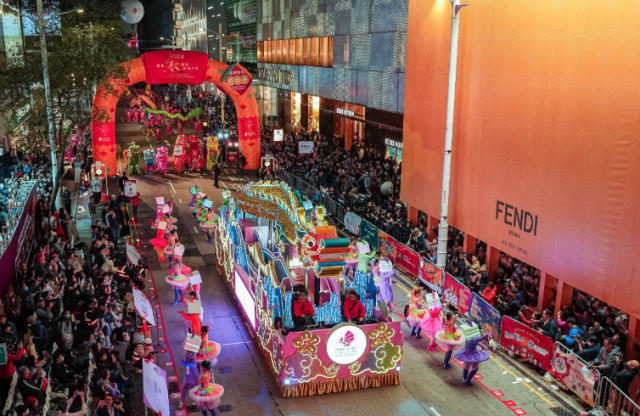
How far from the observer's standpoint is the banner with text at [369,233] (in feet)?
78.9

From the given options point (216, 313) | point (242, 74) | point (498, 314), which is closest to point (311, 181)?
point (242, 74)

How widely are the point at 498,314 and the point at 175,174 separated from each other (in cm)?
2655

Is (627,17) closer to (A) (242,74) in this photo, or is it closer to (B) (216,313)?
(B) (216,313)

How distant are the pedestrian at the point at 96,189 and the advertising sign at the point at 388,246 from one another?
13534 millimetres

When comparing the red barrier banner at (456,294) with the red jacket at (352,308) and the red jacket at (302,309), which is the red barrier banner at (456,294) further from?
the red jacket at (302,309)

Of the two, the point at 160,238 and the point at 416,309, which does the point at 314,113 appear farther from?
the point at 416,309

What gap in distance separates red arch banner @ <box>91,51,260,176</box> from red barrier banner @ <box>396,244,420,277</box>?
646 inches

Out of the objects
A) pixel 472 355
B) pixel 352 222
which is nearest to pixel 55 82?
pixel 352 222

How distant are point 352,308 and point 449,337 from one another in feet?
8.07

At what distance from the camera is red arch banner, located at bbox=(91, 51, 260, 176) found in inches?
1292

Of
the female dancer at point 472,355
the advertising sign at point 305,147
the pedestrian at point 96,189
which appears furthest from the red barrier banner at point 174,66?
the female dancer at point 472,355

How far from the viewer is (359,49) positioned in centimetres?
3359

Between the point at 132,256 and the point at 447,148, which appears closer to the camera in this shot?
the point at 132,256

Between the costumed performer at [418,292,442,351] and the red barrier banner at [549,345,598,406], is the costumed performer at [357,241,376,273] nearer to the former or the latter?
the costumed performer at [418,292,442,351]
